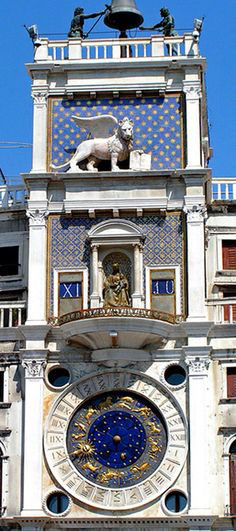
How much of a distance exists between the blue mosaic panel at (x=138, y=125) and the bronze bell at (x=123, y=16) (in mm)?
3915

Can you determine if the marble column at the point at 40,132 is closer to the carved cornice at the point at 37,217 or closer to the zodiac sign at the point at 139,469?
the carved cornice at the point at 37,217

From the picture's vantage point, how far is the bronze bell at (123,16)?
139 ft

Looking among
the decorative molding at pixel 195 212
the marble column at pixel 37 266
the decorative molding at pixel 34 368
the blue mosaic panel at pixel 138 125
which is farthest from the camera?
the blue mosaic panel at pixel 138 125

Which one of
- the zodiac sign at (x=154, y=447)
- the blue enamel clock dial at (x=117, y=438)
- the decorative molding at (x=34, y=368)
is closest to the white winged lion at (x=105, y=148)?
the decorative molding at (x=34, y=368)

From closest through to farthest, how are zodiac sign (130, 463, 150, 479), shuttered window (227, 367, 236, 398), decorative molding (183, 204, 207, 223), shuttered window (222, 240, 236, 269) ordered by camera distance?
zodiac sign (130, 463, 150, 479) < shuttered window (227, 367, 236, 398) < decorative molding (183, 204, 207, 223) < shuttered window (222, 240, 236, 269)

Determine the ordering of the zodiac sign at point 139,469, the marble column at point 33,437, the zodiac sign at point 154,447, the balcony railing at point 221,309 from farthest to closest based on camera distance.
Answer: the balcony railing at point 221,309
the zodiac sign at point 154,447
the zodiac sign at point 139,469
the marble column at point 33,437

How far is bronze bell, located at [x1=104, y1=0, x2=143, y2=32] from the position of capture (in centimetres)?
4234

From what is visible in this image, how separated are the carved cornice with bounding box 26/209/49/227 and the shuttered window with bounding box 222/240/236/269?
504 cm

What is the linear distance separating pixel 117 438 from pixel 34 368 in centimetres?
268

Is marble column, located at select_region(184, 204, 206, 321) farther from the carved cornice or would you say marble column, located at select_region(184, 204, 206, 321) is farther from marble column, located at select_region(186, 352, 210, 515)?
the carved cornice

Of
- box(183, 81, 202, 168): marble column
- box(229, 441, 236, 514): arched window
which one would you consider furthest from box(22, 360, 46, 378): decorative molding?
box(183, 81, 202, 168): marble column

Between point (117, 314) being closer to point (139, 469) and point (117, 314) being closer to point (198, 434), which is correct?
point (198, 434)

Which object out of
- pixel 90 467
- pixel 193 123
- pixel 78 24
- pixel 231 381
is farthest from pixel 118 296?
pixel 78 24

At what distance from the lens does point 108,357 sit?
37125mm
